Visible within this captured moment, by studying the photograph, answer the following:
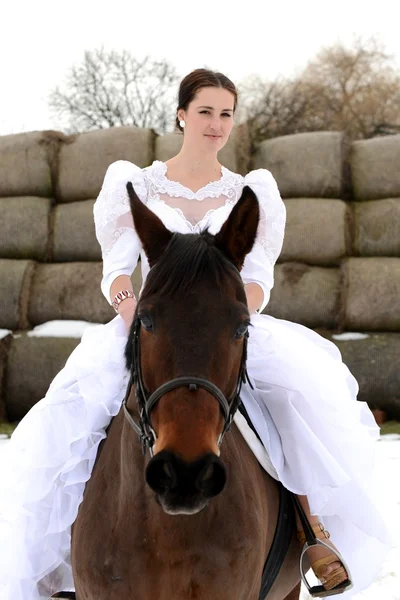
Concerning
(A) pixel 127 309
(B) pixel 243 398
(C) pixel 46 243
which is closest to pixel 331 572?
(B) pixel 243 398

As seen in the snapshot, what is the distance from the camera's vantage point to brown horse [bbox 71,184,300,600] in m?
1.43

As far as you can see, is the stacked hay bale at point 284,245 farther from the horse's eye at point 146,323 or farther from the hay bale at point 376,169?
the horse's eye at point 146,323

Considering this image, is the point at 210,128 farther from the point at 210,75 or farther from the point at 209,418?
the point at 209,418

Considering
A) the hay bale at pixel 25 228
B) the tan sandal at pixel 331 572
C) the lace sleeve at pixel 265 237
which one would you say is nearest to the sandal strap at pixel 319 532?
the tan sandal at pixel 331 572

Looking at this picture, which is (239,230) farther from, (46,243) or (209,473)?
(46,243)

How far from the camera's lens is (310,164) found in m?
7.39

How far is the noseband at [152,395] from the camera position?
1.49 m

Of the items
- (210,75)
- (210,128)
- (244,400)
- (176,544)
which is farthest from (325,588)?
(210,75)

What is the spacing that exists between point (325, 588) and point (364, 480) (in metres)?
0.38

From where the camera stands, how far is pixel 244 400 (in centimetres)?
230

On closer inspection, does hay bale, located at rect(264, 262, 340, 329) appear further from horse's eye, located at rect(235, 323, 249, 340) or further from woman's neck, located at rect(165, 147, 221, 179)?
horse's eye, located at rect(235, 323, 249, 340)

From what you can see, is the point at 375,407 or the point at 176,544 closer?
the point at 176,544

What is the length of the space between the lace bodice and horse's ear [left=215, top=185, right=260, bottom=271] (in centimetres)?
52

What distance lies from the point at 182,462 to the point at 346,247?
20.0 ft
